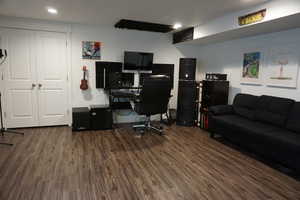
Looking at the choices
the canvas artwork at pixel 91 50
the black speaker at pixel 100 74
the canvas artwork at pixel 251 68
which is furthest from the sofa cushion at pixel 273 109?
the canvas artwork at pixel 91 50

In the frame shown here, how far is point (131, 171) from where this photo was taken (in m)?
2.58

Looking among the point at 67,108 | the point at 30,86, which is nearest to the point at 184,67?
the point at 67,108

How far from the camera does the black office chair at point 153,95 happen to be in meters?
3.66

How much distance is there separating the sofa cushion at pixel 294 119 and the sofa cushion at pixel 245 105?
2.05 ft

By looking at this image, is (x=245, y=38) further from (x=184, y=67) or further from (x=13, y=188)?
(x=13, y=188)

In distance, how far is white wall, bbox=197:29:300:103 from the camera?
331 cm

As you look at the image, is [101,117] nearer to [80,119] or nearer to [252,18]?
[80,119]

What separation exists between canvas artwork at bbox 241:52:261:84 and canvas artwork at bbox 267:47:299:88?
0.77 ft

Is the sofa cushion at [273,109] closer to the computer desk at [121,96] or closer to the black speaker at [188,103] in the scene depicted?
the black speaker at [188,103]

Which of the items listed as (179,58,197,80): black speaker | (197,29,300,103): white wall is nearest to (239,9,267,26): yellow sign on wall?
(197,29,300,103): white wall

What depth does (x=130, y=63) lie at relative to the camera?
4.64m

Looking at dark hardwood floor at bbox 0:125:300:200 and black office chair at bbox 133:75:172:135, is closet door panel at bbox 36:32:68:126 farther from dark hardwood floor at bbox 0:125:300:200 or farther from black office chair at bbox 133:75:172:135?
black office chair at bbox 133:75:172:135

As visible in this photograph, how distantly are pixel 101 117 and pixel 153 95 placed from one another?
4.33 ft

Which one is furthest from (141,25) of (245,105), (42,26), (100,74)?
(245,105)
